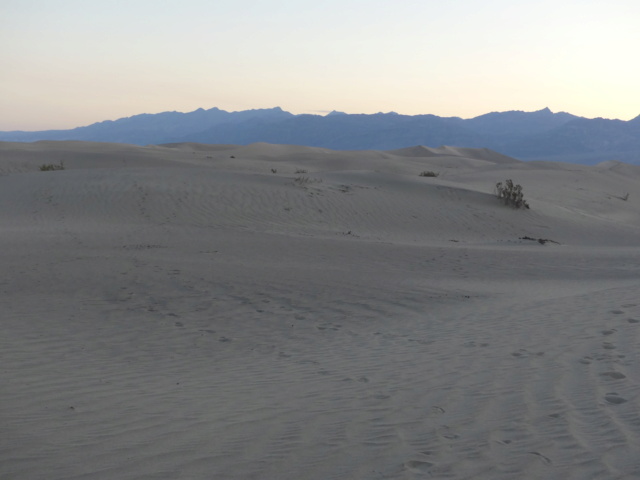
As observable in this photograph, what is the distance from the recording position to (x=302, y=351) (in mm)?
6469

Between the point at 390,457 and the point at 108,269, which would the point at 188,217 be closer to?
the point at 108,269

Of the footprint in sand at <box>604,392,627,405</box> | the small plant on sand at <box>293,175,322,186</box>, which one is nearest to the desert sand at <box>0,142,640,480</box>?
the footprint in sand at <box>604,392,627,405</box>

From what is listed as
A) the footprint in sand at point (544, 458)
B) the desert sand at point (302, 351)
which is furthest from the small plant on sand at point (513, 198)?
the footprint in sand at point (544, 458)

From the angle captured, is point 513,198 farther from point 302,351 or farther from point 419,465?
point 419,465

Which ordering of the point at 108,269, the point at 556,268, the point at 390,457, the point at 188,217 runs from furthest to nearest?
the point at 188,217 → the point at 556,268 → the point at 108,269 → the point at 390,457

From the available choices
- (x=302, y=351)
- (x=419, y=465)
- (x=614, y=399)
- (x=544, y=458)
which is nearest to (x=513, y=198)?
(x=302, y=351)

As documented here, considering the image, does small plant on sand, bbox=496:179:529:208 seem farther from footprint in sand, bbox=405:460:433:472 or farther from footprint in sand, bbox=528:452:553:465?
footprint in sand, bbox=405:460:433:472

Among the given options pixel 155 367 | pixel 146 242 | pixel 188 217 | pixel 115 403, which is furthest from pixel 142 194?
pixel 115 403

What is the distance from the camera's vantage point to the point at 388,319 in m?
7.81

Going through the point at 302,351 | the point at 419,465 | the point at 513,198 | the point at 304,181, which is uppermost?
the point at 304,181

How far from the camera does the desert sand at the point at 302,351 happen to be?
11.8 feet

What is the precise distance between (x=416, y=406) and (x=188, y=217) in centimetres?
1236

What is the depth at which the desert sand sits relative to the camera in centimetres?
359

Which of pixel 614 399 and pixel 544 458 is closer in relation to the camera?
pixel 544 458
